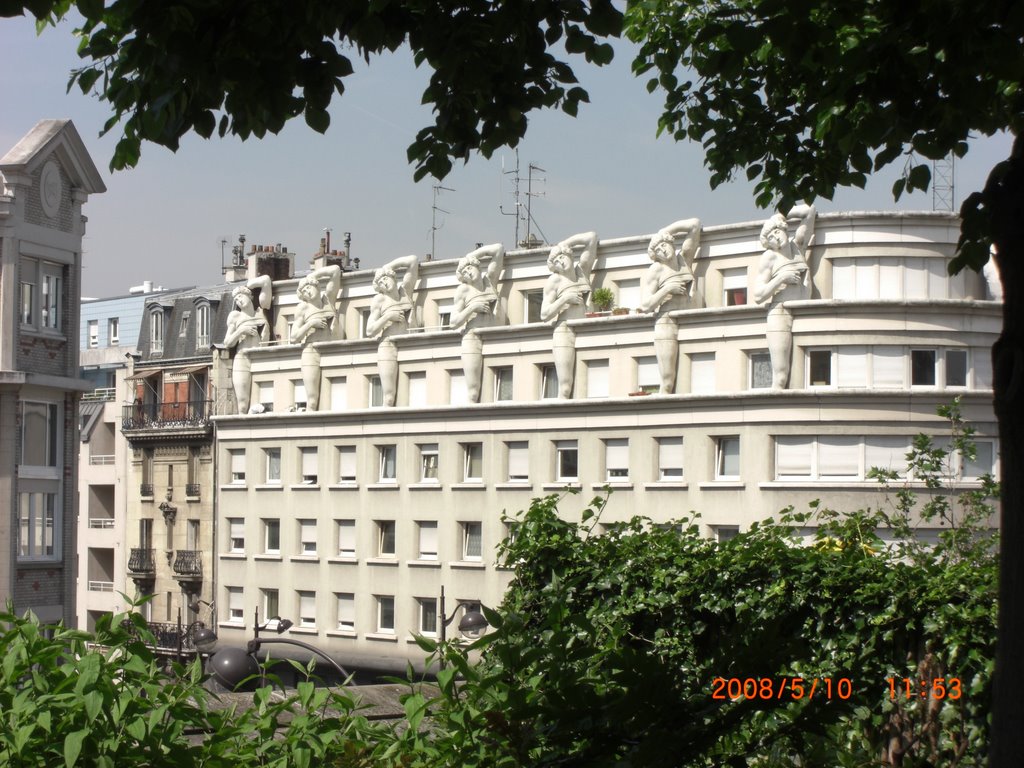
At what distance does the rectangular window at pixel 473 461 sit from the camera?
53.9 m

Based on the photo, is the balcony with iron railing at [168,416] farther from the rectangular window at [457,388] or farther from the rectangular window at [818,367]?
the rectangular window at [818,367]

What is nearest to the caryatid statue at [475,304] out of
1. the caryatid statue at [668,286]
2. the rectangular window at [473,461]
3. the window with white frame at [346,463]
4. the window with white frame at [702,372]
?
the rectangular window at [473,461]

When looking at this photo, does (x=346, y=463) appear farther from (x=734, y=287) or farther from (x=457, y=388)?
(x=734, y=287)

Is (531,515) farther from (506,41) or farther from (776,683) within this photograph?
(776,683)

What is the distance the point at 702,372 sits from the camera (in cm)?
4834

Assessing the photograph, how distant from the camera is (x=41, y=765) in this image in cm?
552

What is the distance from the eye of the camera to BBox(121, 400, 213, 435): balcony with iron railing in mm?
64000

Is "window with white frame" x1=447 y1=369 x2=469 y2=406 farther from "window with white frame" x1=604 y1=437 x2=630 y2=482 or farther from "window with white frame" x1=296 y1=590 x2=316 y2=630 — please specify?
"window with white frame" x1=296 y1=590 x2=316 y2=630

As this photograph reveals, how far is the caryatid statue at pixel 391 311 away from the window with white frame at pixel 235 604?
10778 millimetres

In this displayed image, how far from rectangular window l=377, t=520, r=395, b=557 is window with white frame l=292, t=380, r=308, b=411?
6958 mm

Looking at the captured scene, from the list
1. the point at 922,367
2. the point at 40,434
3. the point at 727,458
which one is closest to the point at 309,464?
the point at 727,458

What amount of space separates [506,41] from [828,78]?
2512 millimetres

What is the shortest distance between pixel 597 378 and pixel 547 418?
2.25m

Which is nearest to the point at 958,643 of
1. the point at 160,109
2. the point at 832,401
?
the point at 160,109
